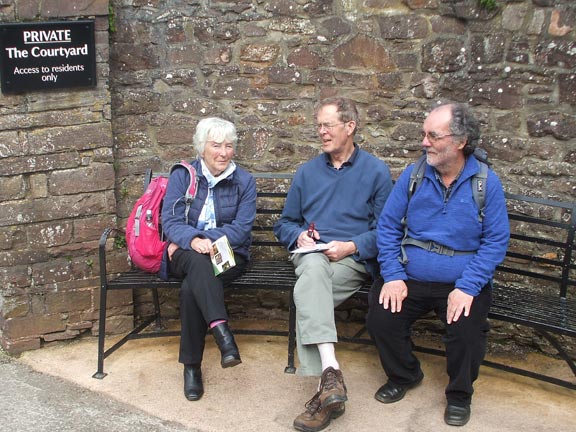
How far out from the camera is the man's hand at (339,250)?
4.09 meters

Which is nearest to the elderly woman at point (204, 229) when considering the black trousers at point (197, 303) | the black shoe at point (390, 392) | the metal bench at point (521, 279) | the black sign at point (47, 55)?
the black trousers at point (197, 303)

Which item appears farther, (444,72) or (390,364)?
(444,72)

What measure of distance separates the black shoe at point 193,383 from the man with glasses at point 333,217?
56cm

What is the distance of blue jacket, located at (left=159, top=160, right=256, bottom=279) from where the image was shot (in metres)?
4.25

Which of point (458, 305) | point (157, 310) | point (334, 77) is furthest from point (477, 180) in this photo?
point (157, 310)

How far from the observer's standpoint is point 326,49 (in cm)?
475

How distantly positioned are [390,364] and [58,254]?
79.9 inches

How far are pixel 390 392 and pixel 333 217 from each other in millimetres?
974

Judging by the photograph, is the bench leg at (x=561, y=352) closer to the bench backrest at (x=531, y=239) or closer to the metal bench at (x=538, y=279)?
the metal bench at (x=538, y=279)

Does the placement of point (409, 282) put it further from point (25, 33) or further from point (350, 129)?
point (25, 33)

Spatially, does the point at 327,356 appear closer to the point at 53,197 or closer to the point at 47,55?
the point at 53,197

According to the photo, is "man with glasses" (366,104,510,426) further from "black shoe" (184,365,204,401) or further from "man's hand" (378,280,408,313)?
"black shoe" (184,365,204,401)

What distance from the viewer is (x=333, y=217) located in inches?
168

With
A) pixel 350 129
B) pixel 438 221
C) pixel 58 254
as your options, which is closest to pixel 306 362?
pixel 438 221
